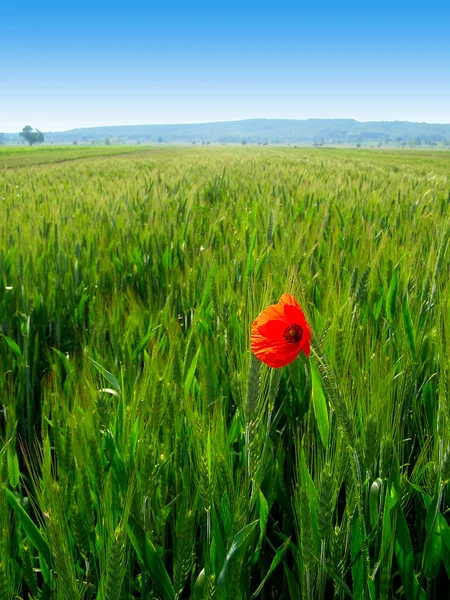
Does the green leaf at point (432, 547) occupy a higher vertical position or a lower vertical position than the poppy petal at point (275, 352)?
lower

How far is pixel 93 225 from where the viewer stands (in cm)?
286

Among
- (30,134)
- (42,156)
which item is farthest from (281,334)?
(30,134)

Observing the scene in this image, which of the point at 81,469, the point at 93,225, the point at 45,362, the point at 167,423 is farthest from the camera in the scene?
the point at 93,225

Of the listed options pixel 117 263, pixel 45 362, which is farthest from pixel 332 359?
pixel 117 263

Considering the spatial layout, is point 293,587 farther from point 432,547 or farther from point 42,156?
point 42,156

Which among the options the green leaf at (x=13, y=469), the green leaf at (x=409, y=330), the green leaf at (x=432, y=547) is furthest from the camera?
the green leaf at (x=409, y=330)

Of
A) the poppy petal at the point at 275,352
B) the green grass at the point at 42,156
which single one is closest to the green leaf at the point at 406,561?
the poppy petal at the point at 275,352

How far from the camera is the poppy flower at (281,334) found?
0.61 meters

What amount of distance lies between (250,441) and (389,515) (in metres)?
0.22

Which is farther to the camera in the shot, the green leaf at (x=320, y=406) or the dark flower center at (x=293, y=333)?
the green leaf at (x=320, y=406)

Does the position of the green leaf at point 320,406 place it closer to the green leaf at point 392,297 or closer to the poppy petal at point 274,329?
the poppy petal at point 274,329

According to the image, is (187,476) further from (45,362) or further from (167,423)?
(45,362)

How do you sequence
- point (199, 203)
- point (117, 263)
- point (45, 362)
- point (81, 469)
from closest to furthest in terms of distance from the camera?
point (81, 469), point (45, 362), point (117, 263), point (199, 203)

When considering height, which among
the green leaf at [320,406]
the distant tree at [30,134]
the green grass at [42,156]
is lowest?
the green leaf at [320,406]
